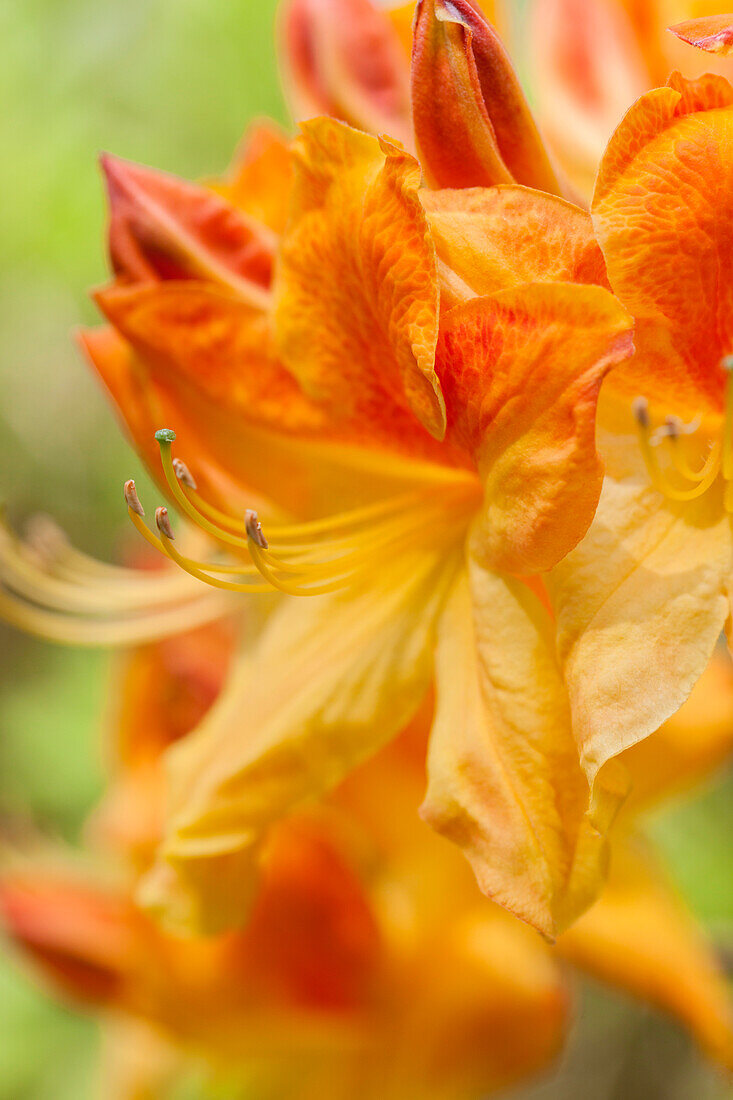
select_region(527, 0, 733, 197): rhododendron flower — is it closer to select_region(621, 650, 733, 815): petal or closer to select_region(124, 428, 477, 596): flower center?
select_region(124, 428, 477, 596): flower center

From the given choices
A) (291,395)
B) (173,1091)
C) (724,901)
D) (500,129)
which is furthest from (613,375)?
(173,1091)

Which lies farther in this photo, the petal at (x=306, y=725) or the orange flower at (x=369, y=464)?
the petal at (x=306, y=725)

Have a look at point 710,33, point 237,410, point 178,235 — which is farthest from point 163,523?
point 710,33

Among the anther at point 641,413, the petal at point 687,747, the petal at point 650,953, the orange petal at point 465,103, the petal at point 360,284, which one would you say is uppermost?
the orange petal at point 465,103

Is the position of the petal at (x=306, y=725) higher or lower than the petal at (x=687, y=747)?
higher

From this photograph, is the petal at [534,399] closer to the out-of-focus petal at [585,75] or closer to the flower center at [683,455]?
the flower center at [683,455]

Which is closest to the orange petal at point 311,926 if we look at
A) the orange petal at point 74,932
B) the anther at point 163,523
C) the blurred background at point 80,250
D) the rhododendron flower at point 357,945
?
the rhododendron flower at point 357,945

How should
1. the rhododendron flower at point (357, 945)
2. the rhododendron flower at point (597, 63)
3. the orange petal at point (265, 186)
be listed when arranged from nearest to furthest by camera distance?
1. the orange petal at point (265, 186)
2. the rhododendron flower at point (597, 63)
3. the rhododendron flower at point (357, 945)

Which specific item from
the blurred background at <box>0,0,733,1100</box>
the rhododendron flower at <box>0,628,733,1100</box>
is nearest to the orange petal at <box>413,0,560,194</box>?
the rhododendron flower at <box>0,628,733,1100</box>
